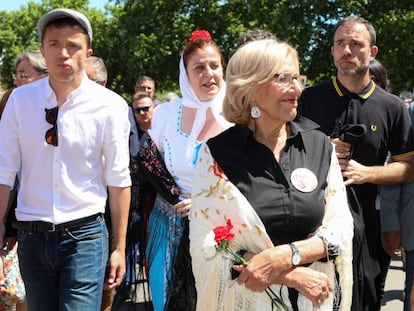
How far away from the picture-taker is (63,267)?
2.74 m

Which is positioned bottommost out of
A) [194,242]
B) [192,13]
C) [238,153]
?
[194,242]

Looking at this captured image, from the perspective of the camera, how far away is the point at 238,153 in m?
2.56

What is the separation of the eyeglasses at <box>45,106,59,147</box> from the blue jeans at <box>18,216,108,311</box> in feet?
1.39

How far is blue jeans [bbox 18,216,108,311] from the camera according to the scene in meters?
2.72

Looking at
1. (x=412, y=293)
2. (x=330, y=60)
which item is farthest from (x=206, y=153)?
(x=330, y=60)

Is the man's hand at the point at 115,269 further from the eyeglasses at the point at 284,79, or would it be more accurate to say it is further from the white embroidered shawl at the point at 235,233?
the eyeglasses at the point at 284,79

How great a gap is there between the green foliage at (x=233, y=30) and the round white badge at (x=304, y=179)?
687 inches

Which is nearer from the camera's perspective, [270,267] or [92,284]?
[270,267]

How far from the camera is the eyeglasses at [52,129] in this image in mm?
2707

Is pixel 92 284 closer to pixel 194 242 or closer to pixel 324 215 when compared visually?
pixel 194 242

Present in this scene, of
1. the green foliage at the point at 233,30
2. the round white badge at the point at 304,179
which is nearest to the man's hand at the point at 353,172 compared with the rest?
the round white badge at the point at 304,179

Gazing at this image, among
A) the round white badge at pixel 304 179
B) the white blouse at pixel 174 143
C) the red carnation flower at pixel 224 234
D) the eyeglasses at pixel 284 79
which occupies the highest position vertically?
the eyeglasses at pixel 284 79

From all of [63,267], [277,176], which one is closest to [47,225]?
[63,267]

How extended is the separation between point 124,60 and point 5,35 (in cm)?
1826
